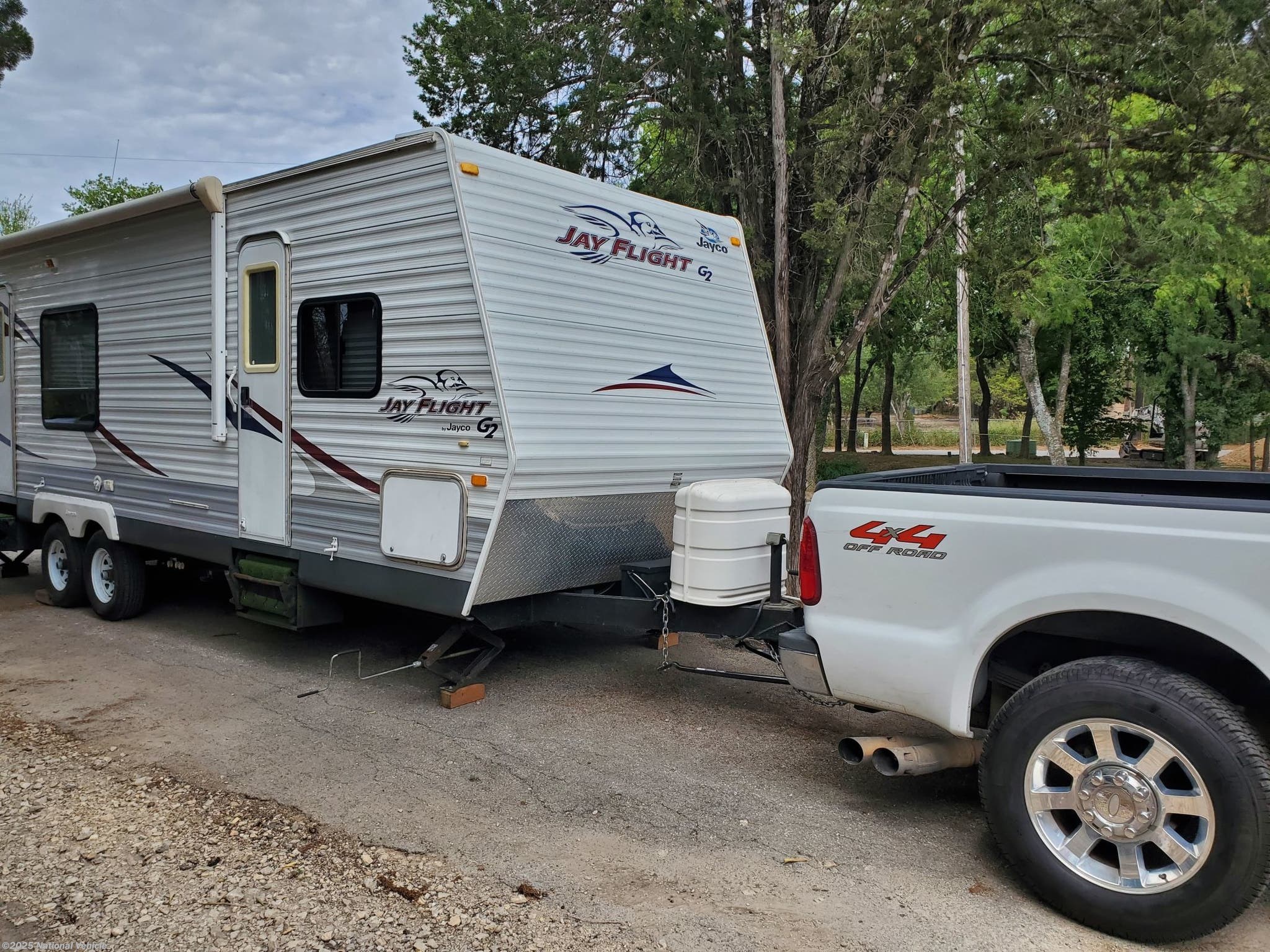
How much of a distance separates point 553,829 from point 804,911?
113cm

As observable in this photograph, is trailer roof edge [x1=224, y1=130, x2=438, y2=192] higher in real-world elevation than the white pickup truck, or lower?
higher

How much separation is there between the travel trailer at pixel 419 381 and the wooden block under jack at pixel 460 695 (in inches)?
22.6

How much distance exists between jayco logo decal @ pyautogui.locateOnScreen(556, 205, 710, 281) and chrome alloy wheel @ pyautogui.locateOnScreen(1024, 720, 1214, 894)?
3.56 metres

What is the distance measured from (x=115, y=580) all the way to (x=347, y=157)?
427cm

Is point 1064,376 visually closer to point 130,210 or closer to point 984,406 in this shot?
point 984,406

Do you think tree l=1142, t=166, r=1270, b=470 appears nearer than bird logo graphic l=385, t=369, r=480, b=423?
No

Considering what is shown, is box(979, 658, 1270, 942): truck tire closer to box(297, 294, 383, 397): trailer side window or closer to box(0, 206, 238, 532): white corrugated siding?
box(297, 294, 383, 397): trailer side window

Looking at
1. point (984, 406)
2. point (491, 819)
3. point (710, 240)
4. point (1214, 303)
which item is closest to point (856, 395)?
point (984, 406)

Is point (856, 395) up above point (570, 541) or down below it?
above

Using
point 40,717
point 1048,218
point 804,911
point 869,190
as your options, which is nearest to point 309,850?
point 804,911

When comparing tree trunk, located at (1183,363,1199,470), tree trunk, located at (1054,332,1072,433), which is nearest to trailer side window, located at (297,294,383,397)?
tree trunk, located at (1054,332,1072,433)

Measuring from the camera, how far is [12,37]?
14562 mm

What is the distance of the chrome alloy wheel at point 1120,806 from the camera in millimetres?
2982

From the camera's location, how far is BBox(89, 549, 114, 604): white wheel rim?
25.2 ft
